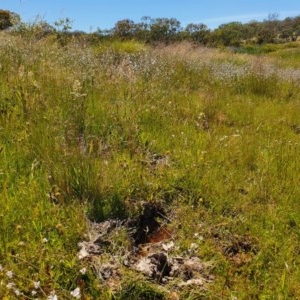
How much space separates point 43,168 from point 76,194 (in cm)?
46

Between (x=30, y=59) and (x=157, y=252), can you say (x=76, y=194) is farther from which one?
(x=30, y=59)

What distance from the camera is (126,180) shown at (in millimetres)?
3178

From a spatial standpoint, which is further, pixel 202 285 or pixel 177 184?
pixel 177 184

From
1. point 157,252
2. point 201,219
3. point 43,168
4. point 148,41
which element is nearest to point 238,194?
point 201,219

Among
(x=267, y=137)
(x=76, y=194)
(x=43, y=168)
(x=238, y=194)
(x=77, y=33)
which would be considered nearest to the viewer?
(x=76, y=194)

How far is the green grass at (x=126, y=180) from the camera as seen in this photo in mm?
2326

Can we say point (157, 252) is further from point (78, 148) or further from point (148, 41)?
point (148, 41)

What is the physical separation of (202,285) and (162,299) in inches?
11.1

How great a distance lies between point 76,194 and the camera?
113 inches

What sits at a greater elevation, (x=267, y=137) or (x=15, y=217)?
(x=267, y=137)

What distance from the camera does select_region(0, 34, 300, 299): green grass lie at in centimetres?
233

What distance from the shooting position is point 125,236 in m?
2.59

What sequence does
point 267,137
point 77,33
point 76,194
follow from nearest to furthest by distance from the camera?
point 76,194, point 267,137, point 77,33

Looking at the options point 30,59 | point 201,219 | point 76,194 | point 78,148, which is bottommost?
point 201,219
